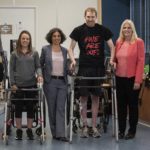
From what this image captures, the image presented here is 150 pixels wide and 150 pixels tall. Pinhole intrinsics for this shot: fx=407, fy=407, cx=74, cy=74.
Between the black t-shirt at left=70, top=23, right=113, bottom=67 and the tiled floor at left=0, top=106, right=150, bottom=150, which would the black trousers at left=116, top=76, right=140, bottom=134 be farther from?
the black t-shirt at left=70, top=23, right=113, bottom=67

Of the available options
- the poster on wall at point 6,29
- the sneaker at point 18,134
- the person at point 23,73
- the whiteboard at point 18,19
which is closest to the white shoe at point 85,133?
the person at point 23,73

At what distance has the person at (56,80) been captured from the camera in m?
5.38

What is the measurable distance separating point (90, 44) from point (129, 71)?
633 mm

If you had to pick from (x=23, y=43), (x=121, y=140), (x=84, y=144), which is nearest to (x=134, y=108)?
(x=121, y=140)

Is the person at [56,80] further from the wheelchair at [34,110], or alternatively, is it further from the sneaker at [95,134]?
the sneaker at [95,134]

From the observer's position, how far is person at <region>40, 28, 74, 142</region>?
5.38 metres

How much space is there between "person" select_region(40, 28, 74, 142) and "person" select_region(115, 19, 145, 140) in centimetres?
73

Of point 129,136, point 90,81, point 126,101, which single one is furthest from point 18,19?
point 129,136

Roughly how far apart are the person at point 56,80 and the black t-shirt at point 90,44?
232mm

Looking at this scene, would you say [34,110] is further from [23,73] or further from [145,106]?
[145,106]

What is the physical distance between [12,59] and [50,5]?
4.45 metres

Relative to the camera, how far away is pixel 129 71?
5.32 m

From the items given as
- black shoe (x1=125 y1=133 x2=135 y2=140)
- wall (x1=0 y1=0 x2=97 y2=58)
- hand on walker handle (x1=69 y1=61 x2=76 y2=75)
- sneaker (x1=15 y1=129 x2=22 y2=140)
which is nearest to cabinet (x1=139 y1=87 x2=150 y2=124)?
black shoe (x1=125 y1=133 x2=135 y2=140)

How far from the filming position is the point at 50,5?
373 inches
